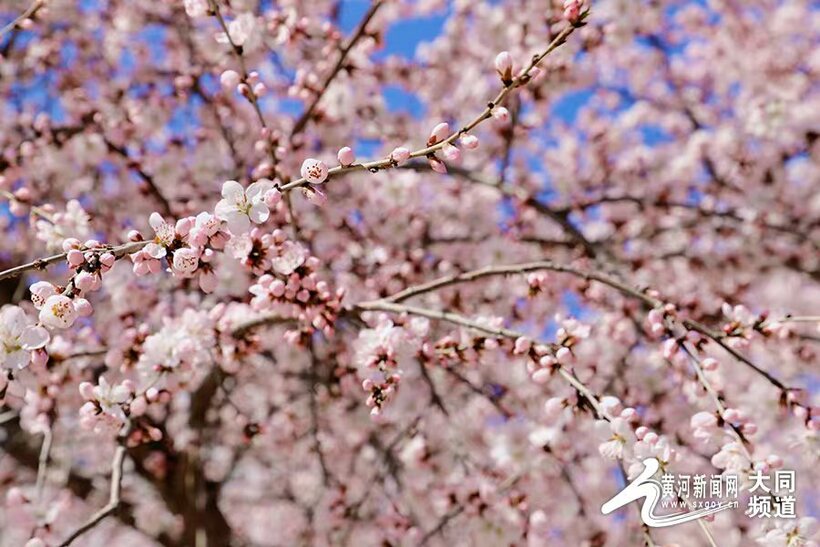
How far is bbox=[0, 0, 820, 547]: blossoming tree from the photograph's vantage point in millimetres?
2244

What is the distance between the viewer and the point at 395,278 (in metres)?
3.99

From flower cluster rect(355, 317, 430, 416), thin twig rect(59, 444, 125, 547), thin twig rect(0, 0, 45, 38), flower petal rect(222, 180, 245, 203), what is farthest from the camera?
thin twig rect(0, 0, 45, 38)

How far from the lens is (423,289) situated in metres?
2.59

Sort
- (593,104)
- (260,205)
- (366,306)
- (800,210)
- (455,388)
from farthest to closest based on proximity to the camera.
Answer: (593,104), (800,210), (455,388), (366,306), (260,205)

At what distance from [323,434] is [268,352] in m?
0.79

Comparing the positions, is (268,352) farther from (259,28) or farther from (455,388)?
(259,28)

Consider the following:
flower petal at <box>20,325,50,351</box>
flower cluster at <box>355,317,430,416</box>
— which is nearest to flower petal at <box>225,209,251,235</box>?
flower petal at <box>20,325,50,351</box>

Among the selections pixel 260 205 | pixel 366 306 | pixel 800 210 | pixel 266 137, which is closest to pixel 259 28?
pixel 266 137

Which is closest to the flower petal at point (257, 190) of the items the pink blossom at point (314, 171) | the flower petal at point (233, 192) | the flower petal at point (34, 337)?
the flower petal at point (233, 192)

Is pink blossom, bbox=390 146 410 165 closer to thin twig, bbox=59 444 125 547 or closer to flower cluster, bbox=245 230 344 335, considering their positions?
flower cluster, bbox=245 230 344 335

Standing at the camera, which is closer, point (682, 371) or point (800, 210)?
point (682, 371)

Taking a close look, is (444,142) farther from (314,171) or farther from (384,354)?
(384,354)

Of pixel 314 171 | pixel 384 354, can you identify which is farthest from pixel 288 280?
pixel 314 171

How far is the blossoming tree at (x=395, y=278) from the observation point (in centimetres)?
224
